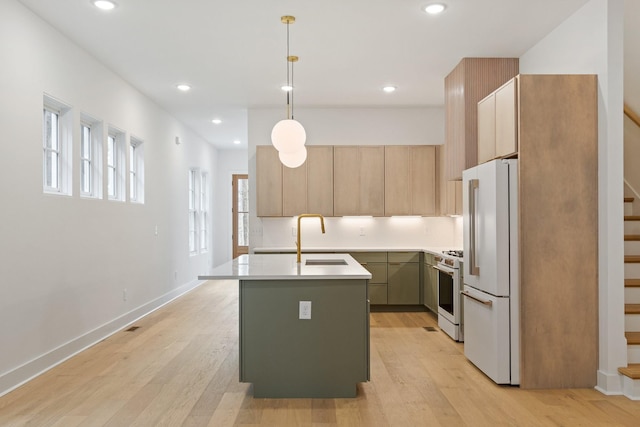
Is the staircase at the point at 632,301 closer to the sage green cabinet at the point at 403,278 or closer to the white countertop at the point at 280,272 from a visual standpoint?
the white countertop at the point at 280,272

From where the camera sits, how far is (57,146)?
4867 millimetres

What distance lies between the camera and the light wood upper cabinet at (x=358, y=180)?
7.38 metres

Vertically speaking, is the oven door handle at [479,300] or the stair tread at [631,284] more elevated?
the stair tread at [631,284]

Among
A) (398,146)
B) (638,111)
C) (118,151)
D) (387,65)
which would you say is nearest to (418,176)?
(398,146)

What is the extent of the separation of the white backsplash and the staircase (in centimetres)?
305

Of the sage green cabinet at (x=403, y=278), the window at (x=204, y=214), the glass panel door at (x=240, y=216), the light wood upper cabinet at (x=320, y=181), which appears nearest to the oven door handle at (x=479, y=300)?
the sage green cabinet at (x=403, y=278)

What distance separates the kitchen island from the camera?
12.2 ft

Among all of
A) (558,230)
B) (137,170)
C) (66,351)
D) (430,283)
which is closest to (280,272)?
(558,230)

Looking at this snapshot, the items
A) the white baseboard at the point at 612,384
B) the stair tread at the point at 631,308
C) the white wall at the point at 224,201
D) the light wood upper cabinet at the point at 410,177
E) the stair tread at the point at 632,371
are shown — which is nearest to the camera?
the stair tread at the point at 632,371

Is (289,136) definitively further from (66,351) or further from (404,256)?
(404,256)

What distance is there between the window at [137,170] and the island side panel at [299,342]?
3.69 meters

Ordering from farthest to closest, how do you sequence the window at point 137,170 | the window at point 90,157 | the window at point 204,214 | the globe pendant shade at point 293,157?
the window at point 204,214
the window at point 137,170
the window at point 90,157
the globe pendant shade at point 293,157

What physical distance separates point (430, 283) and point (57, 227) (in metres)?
4.23

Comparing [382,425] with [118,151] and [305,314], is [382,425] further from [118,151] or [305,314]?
[118,151]
